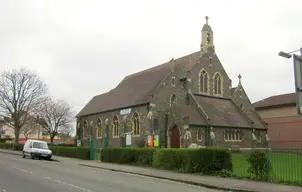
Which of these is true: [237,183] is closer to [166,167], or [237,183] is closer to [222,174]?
[222,174]

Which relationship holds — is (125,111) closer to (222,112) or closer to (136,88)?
(136,88)

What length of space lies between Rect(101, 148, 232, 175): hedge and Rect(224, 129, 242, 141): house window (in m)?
18.0

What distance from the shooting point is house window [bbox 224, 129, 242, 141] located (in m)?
40.6

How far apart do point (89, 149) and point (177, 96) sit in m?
13.7

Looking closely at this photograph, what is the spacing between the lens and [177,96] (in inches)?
1618

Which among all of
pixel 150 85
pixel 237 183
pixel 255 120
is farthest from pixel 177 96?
pixel 237 183

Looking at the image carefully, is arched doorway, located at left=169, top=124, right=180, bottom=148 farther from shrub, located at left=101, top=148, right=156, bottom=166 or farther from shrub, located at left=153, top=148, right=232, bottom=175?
shrub, located at left=153, top=148, right=232, bottom=175

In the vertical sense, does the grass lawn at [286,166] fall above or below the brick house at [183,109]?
below

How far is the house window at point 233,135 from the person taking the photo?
40625 millimetres

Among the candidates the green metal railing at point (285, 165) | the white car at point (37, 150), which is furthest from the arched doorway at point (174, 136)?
the green metal railing at point (285, 165)

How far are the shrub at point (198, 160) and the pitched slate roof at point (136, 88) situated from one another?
18.8 metres

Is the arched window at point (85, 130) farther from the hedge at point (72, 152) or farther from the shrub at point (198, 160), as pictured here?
the shrub at point (198, 160)

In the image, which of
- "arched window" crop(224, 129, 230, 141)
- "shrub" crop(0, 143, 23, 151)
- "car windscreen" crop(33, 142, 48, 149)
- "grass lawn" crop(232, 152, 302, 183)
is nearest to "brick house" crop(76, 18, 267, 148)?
"arched window" crop(224, 129, 230, 141)

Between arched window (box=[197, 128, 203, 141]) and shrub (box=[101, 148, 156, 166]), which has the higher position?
arched window (box=[197, 128, 203, 141])
